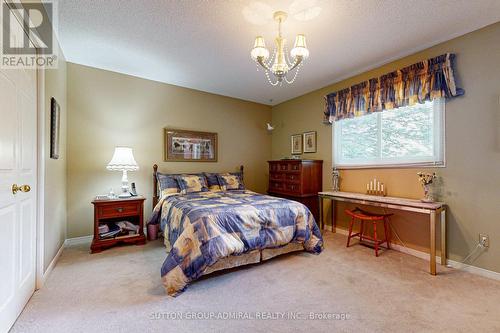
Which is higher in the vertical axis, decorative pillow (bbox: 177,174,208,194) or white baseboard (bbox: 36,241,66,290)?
decorative pillow (bbox: 177,174,208,194)

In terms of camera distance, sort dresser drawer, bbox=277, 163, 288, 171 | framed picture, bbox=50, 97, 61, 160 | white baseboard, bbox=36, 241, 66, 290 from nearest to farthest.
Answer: white baseboard, bbox=36, 241, 66, 290 < framed picture, bbox=50, 97, 61, 160 < dresser drawer, bbox=277, 163, 288, 171

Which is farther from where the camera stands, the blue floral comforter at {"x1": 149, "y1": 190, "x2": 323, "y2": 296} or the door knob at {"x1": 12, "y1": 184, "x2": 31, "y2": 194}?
the blue floral comforter at {"x1": 149, "y1": 190, "x2": 323, "y2": 296}

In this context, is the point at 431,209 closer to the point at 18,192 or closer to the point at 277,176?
the point at 277,176

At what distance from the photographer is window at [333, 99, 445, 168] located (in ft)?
8.99

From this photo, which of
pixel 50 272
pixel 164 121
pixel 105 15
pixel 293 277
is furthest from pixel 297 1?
pixel 50 272

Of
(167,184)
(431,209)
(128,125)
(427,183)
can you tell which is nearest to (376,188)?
(427,183)

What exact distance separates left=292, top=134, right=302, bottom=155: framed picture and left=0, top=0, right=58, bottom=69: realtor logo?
3.88 meters

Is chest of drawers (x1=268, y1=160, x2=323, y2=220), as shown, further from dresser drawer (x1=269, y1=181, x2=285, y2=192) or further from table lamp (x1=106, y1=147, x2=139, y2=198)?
table lamp (x1=106, y1=147, x2=139, y2=198)

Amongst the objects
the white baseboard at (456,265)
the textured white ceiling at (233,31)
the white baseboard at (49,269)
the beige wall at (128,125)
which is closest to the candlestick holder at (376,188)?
the white baseboard at (456,265)

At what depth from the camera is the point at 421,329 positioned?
5.05ft

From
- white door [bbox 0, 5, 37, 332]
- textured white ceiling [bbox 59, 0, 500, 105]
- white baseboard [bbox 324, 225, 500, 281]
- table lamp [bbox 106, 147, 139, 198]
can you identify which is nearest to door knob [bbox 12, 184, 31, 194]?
white door [bbox 0, 5, 37, 332]

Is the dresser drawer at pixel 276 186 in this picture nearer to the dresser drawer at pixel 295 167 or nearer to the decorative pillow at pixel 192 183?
the dresser drawer at pixel 295 167

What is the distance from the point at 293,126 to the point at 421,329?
382 centimetres

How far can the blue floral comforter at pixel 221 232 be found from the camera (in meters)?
2.05
